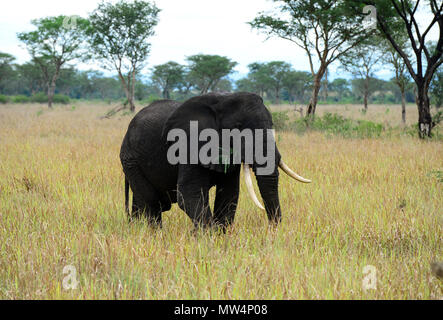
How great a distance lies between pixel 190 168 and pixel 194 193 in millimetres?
219

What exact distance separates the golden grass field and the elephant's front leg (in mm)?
183

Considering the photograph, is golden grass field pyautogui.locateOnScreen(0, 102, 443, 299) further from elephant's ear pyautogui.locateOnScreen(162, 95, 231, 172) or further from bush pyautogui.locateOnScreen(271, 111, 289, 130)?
bush pyautogui.locateOnScreen(271, 111, 289, 130)

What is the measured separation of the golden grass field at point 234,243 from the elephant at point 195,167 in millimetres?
231

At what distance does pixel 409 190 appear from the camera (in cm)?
484

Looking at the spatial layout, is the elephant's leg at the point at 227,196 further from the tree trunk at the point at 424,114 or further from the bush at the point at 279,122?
the bush at the point at 279,122

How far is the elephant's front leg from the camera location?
3.36 meters

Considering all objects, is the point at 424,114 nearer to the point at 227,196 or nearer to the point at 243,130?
the point at 227,196

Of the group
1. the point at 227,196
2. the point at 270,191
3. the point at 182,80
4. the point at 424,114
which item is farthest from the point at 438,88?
the point at 182,80

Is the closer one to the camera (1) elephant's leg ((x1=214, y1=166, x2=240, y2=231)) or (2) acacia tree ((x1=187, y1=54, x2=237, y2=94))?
(1) elephant's leg ((x1=214, y1=166, x2=240, y2=231))

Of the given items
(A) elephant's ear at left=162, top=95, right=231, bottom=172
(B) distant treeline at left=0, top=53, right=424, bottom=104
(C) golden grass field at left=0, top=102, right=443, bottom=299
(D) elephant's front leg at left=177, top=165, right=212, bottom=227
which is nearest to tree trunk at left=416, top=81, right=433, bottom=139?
(C) golden grass field at left=0, top=102, right=443, bottom=299

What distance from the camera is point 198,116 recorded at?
341cm

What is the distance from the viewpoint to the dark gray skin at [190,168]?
3264 millimetres

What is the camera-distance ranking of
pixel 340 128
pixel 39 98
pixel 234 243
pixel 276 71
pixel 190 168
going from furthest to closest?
pixel 276 71
pixel 39 98
pixel 340 128
pixel 190 168
pixel 234 243
